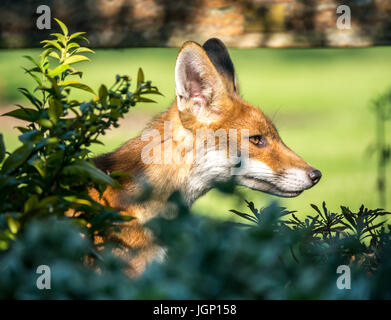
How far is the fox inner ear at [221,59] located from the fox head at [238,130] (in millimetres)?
188

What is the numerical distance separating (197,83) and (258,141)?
0.43 meters

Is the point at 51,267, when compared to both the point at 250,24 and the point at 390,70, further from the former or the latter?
the point at 390,70

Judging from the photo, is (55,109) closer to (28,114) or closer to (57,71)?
(28,114)

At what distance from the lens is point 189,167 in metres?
2.52

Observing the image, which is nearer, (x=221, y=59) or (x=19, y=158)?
(x=19, y=158)

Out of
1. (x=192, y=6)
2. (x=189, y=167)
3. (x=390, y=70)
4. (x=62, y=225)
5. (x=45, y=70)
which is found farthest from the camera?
(x=390, y=70)

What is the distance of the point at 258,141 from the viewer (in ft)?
9.04

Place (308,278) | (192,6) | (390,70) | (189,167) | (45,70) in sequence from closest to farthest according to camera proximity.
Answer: (308,278)
(45,70)
(189,167)
(192,6)
(390,70)

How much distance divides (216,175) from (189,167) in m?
0.15

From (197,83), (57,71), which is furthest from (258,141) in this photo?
(57,71)

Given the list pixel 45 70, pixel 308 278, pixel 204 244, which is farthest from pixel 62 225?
pixel 45 70

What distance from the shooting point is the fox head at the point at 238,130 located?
2.59 m

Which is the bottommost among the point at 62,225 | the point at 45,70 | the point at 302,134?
the point at 62,225

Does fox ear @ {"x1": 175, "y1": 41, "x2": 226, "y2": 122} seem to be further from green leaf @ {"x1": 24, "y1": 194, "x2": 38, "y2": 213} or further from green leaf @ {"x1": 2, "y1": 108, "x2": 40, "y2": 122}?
green leaf @ {"x1": 24, "y1": 194, "x2": 38, "y2": 213}
